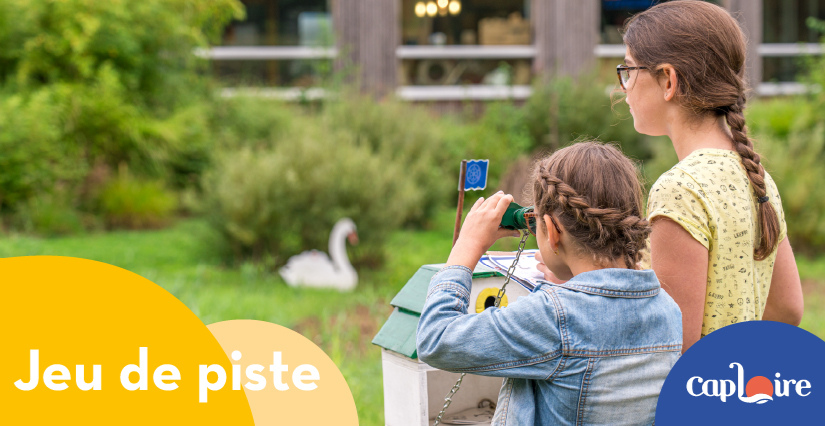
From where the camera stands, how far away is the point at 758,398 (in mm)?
1497

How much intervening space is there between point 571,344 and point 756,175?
570 mm

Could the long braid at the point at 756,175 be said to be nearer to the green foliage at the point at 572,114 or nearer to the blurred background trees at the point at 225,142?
the blurred background trees at the point at 225,142

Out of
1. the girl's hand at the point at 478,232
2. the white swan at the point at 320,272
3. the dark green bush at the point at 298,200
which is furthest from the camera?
the dark green bush at the point at 298,200

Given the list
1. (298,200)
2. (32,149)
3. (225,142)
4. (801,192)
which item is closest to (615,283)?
(298,200)

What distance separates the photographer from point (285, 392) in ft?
6.50

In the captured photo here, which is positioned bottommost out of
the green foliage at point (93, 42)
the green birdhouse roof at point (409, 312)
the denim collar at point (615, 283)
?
the green birdhouse roof at point (409, 312)

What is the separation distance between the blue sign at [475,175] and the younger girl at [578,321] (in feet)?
0.78

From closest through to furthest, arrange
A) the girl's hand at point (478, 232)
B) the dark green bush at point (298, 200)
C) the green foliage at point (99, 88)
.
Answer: the girl's hand at point (478, 232) → the dark green bush at point (298, 200) → the green foliage at point (99, 88)

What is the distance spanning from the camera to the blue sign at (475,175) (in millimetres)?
1649

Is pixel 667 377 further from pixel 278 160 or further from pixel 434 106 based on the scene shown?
pixel 434 106

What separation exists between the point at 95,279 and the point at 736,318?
1731 millimetres

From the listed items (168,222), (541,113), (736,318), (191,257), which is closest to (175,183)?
(168,222)

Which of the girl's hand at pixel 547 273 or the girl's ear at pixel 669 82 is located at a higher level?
the girl's ear at pixel 669 82

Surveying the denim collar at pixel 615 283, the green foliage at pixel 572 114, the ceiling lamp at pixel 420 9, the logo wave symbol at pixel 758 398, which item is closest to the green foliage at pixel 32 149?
the green foliage at pixel 572 114
